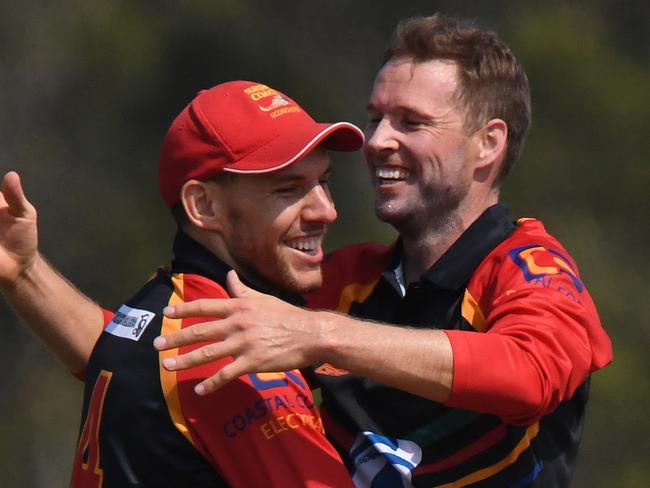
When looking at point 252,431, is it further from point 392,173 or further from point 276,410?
point 392,173

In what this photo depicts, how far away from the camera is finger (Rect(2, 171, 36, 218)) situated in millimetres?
3900

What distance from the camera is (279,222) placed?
3.75 meters

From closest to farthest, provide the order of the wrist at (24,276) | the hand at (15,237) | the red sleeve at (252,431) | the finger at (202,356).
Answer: the finger at (202,356), the red sleeve at (252,431), the hand at (15,237), the wrist at (24,276)

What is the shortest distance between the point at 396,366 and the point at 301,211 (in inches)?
24.4

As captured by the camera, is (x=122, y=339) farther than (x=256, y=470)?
Yes

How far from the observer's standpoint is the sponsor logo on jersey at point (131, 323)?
11.7 ft

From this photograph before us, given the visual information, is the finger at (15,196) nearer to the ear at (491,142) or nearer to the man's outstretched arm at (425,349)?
the man's outstretched arm at (425,349)

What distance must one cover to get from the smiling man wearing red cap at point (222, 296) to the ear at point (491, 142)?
0.67m

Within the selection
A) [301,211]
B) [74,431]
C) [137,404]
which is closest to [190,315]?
[137,404]

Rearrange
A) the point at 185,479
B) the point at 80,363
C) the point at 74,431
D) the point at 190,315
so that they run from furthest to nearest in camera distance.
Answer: the point at 74,431
the point at 80,363
the point at 185,479
the point at 190,315

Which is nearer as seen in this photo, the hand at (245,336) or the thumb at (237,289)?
the hand at (245,336)

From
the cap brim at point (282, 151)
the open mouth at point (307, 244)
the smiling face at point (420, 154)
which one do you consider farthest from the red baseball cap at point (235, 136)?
the smiling face at point (420, 154)

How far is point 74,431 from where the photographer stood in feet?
31.9

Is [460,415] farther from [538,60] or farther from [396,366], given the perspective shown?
[538,60]
